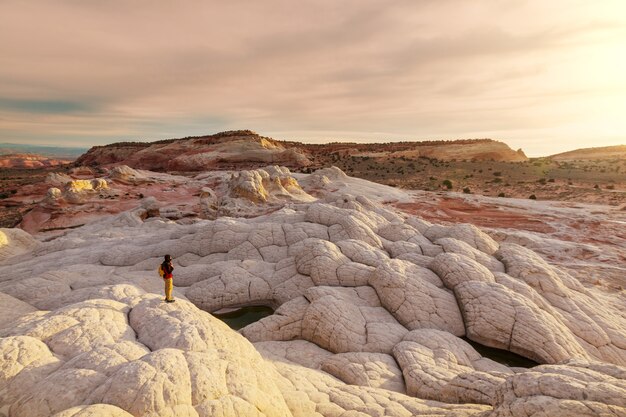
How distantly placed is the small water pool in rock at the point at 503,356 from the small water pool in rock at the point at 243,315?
740 cm

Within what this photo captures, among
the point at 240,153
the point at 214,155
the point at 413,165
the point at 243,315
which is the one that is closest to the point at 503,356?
the point at 243,315

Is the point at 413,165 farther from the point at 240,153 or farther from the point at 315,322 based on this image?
the point at 315,322

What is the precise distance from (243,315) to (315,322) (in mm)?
3822

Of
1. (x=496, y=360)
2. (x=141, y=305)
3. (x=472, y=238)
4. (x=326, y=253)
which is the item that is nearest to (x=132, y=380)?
(x=141, y=305)

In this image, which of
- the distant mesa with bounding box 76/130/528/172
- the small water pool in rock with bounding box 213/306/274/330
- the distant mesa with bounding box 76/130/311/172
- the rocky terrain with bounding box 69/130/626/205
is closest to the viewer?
the small water pool in rock with bounding box 213/306/274/330

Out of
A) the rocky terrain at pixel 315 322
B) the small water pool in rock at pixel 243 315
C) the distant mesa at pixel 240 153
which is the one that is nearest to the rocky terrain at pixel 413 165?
the distant mesa at pixel 240 153

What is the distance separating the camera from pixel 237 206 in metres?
30.2

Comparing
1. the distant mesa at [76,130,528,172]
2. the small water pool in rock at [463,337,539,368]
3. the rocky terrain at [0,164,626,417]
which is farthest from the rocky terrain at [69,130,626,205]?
the small water pool in rock at [463,337,539,368]

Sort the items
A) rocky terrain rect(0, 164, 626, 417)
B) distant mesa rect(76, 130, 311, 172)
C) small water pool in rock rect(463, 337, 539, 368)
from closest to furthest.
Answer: rocky terrain rect(0, 164, 626, 417) < small water pool in rock rect(463, 337, 539, 368) < distant mesa rect(76, 130, 311, 172)

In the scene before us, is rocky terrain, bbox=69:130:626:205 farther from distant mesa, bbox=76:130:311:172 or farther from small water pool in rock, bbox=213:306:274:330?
small water pool in rock, bbox=213:306:274:330

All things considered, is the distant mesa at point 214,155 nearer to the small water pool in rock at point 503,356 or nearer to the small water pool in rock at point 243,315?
the small water pool in rock at point 243,315

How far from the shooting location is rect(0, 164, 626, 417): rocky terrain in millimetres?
5902

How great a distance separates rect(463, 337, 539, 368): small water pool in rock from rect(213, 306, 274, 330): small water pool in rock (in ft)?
24.3

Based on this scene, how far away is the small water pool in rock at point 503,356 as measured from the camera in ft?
36.5
